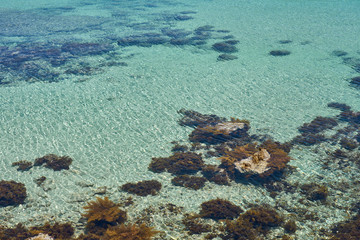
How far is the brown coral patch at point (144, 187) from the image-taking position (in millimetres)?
11625

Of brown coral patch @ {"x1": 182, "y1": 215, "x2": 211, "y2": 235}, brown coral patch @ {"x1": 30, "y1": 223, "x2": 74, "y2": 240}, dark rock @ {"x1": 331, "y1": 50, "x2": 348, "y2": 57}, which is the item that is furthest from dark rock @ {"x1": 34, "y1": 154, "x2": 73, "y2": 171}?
dark rock @ {"x1": 331, "y1": 50, "x2": 348, "y2": 57}

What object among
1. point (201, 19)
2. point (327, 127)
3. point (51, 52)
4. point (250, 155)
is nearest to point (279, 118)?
point (327, 127)

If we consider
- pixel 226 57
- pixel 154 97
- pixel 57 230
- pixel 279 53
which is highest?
pixel 279 53

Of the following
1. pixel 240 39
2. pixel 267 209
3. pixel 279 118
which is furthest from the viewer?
pixel 240 39

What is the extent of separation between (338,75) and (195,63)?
10828mm

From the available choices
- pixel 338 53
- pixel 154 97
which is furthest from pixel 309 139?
pixel 338 53

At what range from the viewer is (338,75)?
22594 millimetres

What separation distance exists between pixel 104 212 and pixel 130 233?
4.96ft

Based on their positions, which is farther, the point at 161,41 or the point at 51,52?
the point at 161,41

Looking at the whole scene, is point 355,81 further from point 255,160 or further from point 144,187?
point 144,187

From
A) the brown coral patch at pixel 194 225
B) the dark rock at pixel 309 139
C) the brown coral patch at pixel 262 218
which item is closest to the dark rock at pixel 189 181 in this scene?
the brown coral patch at pixel 194 225

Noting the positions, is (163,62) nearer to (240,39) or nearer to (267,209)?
(240,39)

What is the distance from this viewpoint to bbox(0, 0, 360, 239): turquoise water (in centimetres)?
1148

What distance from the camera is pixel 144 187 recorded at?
11.9 m
